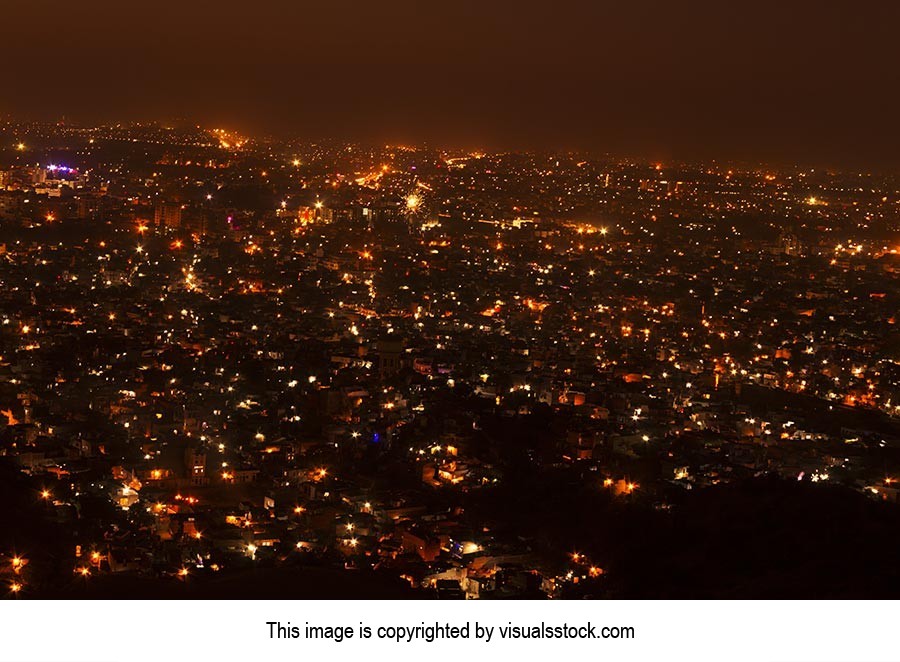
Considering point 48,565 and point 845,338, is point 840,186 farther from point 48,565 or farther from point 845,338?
point 48,565

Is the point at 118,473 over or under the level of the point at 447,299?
under

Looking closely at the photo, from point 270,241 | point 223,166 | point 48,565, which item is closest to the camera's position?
point 48,565

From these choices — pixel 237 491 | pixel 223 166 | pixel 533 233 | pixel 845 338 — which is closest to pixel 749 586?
pixel 237 491

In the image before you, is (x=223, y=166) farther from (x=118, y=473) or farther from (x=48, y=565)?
(x=48, y=565)

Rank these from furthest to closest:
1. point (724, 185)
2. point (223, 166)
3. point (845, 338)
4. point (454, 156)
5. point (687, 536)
Result: 1. point (454, 156)
2. point (223, 166)
3. point (724, 185)
4. point (845, 338)
5. point (687, 536)

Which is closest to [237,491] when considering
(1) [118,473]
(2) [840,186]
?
(1) [118,473]

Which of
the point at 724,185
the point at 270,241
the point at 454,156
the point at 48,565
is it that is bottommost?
the point at 48,565
